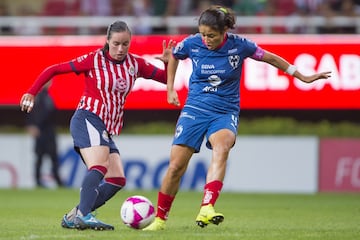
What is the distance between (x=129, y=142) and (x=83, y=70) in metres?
11.6

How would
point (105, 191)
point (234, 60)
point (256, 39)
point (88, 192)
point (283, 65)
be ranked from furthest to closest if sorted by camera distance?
point (256, 39) → point (105, 191) → point (283, 65) → point (234, 60) → point (88, 192)

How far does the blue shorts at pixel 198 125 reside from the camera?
955cm

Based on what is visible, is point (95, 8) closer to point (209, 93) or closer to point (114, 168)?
point (114, 168)

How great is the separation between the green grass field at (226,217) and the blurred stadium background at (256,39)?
2.05m

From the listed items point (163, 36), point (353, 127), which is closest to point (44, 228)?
→ point (163, 36)

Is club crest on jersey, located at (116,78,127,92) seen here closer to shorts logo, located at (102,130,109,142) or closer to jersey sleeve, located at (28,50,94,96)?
jersey sleeve, located at (28,50,94,96)

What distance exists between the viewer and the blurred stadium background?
2030 centimetres

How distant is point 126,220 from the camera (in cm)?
966

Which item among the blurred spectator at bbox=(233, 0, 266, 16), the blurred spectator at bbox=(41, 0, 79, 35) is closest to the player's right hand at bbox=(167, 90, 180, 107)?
the blurred spectator at bbox=(233, 0, 266, 16)

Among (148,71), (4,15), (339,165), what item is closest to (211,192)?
(148,71)

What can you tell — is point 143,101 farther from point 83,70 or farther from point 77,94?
point 83,70

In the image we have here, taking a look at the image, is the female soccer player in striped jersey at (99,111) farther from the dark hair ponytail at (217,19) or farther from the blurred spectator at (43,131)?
the blurred spectator at (43,131)

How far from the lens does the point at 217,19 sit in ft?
30.7

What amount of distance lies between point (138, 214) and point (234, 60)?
169cm
